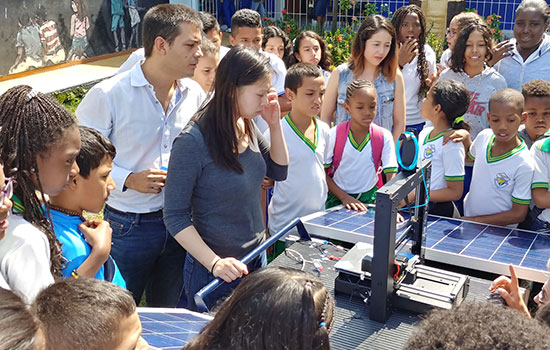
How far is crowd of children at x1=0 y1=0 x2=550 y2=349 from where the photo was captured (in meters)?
1.71

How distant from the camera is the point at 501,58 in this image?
5.59 m

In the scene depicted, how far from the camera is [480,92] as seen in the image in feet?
16.7

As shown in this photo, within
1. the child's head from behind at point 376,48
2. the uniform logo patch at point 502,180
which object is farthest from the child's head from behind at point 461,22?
the uniform logo patch at point 502,180

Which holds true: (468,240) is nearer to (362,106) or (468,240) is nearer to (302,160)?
(302,160)

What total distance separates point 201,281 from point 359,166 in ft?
5.20

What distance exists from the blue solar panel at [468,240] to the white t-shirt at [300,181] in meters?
0.22

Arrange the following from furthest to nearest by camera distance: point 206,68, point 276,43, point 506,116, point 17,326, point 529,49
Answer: point 276,43 < point 529,49 < point 206,68 < point 506,116 < point 17,326

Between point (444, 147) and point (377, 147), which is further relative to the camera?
point (377, 147)

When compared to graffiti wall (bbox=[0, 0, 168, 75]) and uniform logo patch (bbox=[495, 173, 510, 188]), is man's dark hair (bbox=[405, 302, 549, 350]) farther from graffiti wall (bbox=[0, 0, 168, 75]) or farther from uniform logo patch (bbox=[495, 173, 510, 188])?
graffiti wall (bbox=[0, 0, 168, 75])

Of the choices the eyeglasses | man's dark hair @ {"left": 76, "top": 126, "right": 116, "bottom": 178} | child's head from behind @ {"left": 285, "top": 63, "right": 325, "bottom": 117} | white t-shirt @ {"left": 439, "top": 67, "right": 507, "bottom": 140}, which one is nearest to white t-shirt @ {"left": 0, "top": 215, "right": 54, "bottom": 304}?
the eyeglasses

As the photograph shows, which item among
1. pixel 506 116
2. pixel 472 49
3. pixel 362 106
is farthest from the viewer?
pixel 472 49

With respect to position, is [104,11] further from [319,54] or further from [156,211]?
[156,211]

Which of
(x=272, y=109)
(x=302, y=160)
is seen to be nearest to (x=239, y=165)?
(x=272, y=109)

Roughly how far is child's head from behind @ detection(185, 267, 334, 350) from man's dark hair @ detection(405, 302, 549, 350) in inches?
11.6
